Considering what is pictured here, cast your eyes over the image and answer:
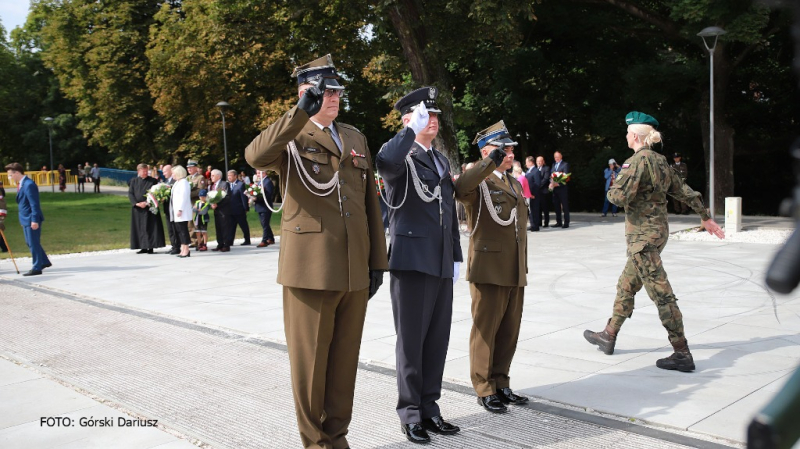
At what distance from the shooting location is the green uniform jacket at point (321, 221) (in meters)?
4.09

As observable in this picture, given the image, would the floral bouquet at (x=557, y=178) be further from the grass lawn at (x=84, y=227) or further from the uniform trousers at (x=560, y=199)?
the grass lawn at (x=84, y=227)

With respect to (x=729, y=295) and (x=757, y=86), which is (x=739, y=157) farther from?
(x=729, y=295)

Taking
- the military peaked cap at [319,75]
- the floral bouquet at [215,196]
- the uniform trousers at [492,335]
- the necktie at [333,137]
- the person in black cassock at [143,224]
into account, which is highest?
the military peaked cap at [319,75]

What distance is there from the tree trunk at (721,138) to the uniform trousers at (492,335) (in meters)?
20.2

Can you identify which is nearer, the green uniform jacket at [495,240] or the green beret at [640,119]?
the green uniform jacket at [495,240]

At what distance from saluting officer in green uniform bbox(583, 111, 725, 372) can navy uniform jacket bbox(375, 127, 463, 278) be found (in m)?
1.94

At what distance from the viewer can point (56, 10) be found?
45.1 meters

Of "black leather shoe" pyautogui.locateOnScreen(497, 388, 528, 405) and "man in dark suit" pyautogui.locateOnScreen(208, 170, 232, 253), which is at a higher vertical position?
"man in dark suit" pyautogui.locateOnScreen(208, 170, 232, 253)

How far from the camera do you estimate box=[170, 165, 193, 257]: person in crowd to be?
52.3ft

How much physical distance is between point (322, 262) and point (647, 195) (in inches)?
131

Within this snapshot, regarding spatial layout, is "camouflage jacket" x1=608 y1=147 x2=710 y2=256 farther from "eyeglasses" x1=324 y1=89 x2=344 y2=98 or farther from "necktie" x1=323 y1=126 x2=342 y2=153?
"eyeglasses" x1=324 y1=89 x2=344 y2=98

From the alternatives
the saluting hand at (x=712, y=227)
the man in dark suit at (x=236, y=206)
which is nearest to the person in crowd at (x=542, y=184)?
the man in dark suit at (x=236, y=206)

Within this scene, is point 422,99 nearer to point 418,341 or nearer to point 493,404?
point 418,341

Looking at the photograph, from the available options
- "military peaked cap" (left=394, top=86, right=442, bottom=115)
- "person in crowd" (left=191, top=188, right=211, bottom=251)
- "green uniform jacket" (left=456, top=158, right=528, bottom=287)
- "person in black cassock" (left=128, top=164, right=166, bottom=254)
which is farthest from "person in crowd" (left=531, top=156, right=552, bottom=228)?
"military peaked cap" (left=394, top=86, right=442, bottom=115)
